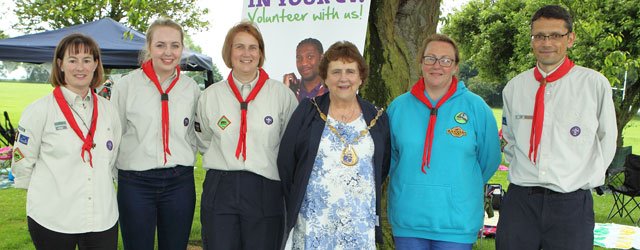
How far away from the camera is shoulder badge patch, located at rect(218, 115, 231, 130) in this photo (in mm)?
3141

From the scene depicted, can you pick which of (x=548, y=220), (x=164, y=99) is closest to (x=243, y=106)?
(x=164, y=99)

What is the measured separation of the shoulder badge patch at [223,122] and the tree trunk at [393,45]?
1722 millimetres

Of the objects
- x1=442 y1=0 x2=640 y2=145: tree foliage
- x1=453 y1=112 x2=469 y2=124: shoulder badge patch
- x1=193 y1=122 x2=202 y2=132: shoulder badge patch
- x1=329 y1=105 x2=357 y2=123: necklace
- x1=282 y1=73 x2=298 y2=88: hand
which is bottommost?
x1=193 y1=122 x2=202 y2=132: shoulder badge patch

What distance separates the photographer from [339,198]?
284 cm

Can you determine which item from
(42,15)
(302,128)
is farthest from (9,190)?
(42,15)

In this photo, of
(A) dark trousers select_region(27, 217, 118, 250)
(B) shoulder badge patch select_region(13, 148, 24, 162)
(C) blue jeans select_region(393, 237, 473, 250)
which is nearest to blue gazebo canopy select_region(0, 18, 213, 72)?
(B) shoulder badge patch select_region(13, 148, 24, 162)

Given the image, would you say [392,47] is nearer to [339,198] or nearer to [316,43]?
[316,43]

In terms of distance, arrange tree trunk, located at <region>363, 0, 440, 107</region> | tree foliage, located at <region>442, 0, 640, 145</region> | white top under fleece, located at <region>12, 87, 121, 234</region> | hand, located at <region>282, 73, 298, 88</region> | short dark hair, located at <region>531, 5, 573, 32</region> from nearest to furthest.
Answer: white top under fleece, located at <region>12, 87, 121, 234</region>, short dark hair, located at <region>531, 5, 573, 32</region>, hand, located at <region>282, 73, 298, 88</region>, tree trunk, located at <region>363, 0, 440, 107</region>, tree foliage, located at <region>442, 0, 640, 145</region>

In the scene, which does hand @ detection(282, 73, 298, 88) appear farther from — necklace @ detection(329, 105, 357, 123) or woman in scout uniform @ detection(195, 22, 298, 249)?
necklace @ detection(329, 105, 357, 123)

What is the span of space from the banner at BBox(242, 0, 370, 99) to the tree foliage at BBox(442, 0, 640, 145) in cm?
518

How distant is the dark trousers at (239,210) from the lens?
3086mm

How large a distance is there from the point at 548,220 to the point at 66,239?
2.38 meters

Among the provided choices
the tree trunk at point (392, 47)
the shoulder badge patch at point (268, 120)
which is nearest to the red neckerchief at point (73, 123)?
the shoulder badge patch at point (268, 120)

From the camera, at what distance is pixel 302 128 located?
9.75 feet
